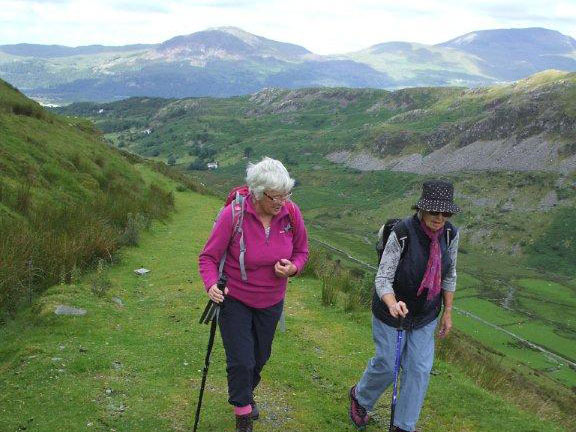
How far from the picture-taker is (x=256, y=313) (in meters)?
5.00

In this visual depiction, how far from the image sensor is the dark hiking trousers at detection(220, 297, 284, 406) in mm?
4875

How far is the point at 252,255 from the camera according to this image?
4746mm

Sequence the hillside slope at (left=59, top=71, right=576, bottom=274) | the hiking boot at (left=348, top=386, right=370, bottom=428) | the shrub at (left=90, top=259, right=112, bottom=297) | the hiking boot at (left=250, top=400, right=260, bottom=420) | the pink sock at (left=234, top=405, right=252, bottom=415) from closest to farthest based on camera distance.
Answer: the pink sock at (left=234, top=405, right=252, bottom=415), the hiking boot at (left=250, top=400, right=260, bottom=420), the hiking boot at (left=348, top=386, right=370, bottom=428), the shrub at (left=90, top=259, right=112, bottom=297), the hillside slope at (left=59, top=71, right=576, bottom=274)

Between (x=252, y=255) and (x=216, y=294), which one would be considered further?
(x=252, y=255)

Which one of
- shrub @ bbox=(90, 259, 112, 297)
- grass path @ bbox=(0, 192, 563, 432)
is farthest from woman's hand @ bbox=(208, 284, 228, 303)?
shrub @ bbox=(90, 259, 112, 297)

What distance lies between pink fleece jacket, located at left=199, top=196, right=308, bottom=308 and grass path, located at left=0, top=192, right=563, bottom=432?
5.27 feet

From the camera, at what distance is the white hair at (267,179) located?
4.59 meters

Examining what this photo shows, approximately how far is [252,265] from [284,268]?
28 cm

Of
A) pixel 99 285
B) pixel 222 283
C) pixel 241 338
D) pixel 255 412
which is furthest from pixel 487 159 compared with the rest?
pixel 222 283

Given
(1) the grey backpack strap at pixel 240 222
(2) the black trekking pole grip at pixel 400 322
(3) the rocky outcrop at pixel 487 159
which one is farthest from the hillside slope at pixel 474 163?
(1) the grey backpack strap at pixel 240 222

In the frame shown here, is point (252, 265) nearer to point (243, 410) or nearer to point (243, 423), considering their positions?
point (243, 410)

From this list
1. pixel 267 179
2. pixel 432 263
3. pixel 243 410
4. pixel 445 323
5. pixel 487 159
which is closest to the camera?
pixel 267 179

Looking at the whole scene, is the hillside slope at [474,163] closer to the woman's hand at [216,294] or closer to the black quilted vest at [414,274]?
the black quilted vest at [414,274]

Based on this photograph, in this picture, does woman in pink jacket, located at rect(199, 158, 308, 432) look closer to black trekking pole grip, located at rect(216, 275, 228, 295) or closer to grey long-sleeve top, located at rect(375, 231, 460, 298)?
black trekking pole grip, located at rect(216, 275, 228, 295)
